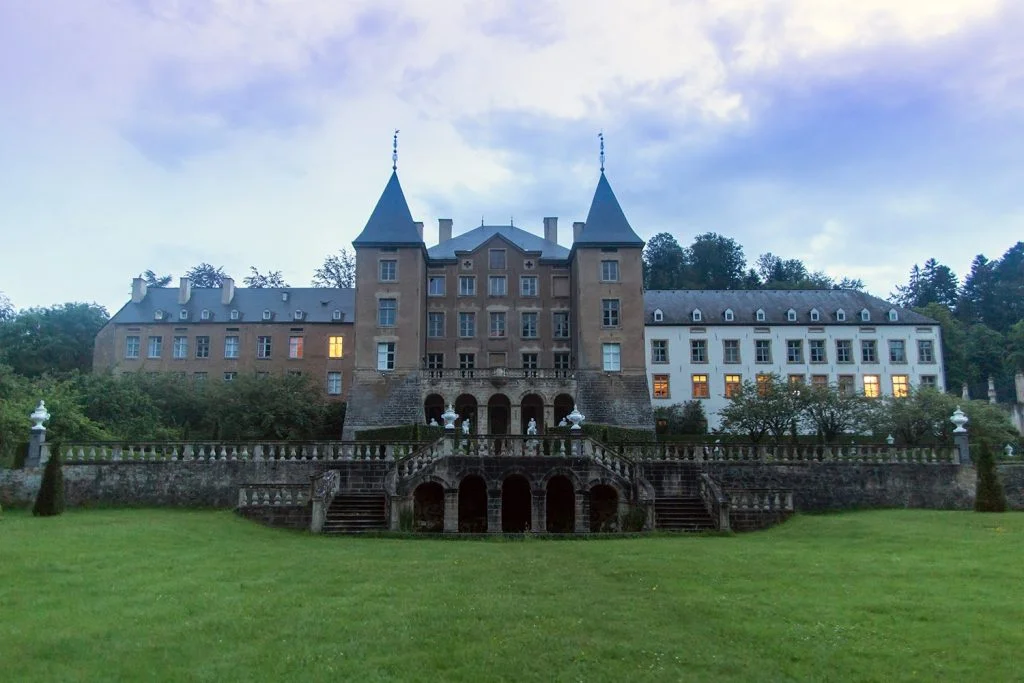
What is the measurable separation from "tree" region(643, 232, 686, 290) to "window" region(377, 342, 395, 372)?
139 feet

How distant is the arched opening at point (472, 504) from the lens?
26.3 meters

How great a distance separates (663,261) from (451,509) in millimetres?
63695

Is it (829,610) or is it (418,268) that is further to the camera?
(418,268)

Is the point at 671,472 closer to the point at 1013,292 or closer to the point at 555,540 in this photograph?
the point at 555,540

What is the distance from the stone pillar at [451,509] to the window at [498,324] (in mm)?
23985

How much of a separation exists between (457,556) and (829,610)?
8.29m

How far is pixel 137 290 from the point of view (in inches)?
2336

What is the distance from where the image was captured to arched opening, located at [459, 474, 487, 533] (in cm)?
2630

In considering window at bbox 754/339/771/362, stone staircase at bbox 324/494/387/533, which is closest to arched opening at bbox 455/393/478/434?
stone staircase at bbox 324/494/387/533

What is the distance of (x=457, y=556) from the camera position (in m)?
17.2

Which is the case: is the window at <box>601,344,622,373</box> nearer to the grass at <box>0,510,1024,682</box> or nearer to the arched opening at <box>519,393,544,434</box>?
the arched opening at <box>519,393,544,434</box>

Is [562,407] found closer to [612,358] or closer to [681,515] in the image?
[612,358]

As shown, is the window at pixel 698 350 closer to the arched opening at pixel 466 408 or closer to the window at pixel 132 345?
the arched opening at pixel 466 408

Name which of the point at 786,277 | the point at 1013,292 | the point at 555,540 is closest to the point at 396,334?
the point at 555,540
